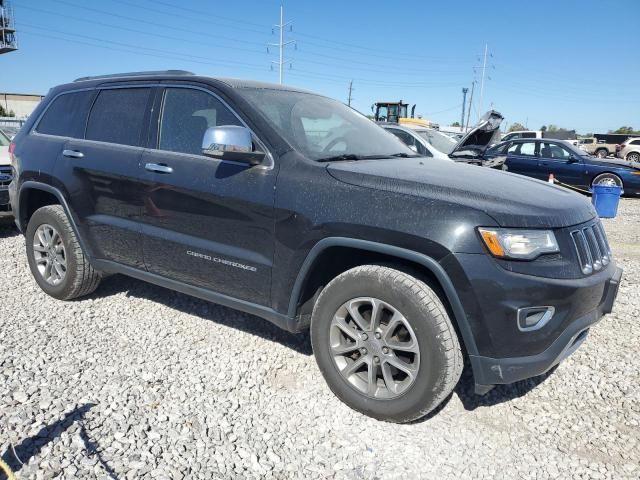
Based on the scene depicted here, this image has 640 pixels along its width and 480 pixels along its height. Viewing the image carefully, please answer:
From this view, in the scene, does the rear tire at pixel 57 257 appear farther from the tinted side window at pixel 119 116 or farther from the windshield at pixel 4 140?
the windshield at pixel 4 140

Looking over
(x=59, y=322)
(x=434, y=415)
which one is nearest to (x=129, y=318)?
(x=59, y=322)

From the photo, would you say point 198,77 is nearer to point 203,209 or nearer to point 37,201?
point 203,209

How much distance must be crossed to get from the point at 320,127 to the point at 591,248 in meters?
1.82

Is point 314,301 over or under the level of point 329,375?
over

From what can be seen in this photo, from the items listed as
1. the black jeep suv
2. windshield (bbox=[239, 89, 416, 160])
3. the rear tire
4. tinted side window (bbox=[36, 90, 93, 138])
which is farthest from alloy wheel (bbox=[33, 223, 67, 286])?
windshield (bbox=[239, 89, 416, 160])

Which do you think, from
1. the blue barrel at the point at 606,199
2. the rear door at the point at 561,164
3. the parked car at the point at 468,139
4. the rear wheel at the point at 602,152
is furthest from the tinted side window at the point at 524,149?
the rear wheel at the point at 602,152

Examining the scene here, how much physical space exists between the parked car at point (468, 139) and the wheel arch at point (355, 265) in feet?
22.5

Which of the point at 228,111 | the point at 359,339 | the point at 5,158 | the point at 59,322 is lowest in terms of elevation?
the point at 59,322

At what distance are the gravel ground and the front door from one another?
555 mm

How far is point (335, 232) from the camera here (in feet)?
8.59

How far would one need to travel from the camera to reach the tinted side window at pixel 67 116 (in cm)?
403

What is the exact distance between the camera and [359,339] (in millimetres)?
2672

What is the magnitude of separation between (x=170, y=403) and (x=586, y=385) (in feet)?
8.33

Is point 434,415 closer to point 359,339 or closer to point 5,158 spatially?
point 359,339
